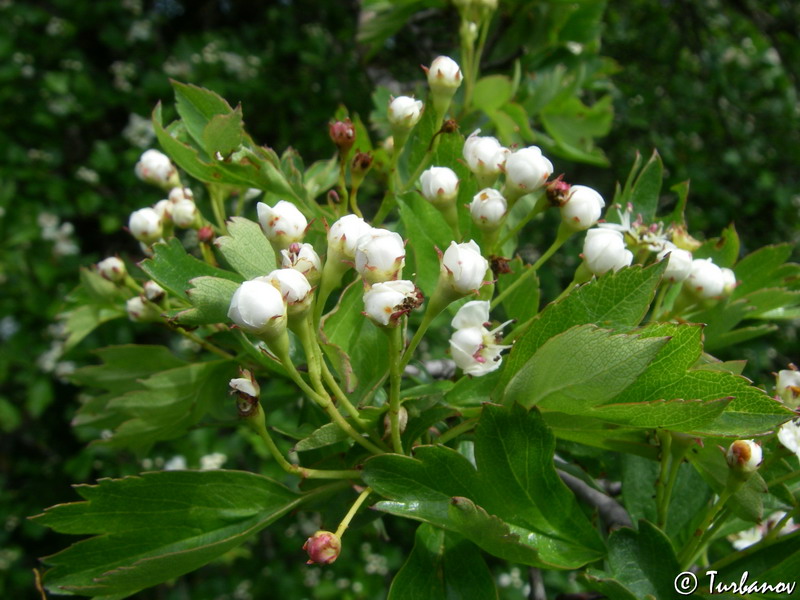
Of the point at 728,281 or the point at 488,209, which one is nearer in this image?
the point at 488,209

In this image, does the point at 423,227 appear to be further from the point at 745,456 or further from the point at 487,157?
the point at 745,456

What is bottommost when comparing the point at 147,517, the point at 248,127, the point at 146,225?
the point at 248,127

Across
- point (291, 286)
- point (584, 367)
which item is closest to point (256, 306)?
point (291, 286)

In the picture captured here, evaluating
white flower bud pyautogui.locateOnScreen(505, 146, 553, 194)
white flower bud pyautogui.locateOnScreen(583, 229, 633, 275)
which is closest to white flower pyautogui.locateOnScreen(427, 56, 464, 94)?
white flower bud pyautogui.locateOnScreen(505, 146, 553, 194)

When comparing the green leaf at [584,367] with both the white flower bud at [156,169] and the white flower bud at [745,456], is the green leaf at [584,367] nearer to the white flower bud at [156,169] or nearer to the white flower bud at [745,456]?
the white flower bud at [745,456]

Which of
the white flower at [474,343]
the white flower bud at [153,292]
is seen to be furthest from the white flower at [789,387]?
the white flower bud at [153,292]

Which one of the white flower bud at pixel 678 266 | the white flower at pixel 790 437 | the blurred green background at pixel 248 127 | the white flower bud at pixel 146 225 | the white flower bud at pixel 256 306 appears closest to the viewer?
the white flower bud at pixel 256 306
